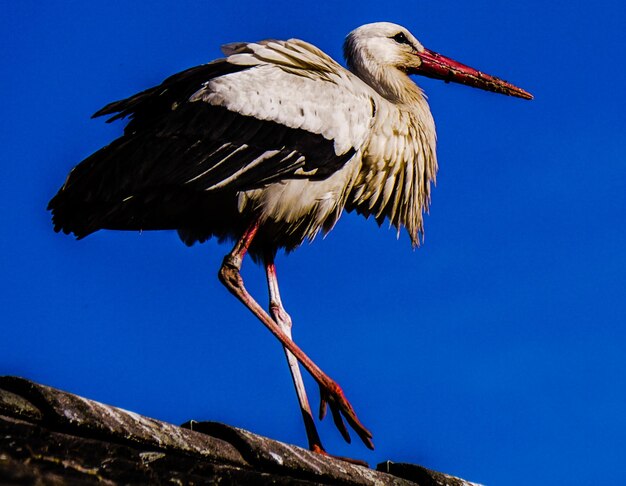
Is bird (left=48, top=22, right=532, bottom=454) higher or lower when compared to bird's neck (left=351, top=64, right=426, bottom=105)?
lower

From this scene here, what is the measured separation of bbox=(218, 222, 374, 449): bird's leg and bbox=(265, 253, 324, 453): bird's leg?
0.28 feet

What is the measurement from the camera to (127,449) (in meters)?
2.58

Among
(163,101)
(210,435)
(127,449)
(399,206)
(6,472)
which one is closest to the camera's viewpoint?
(6,472)

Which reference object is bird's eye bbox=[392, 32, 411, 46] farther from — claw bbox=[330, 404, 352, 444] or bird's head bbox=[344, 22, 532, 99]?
claw bbox=[330, 404, 352, 444]

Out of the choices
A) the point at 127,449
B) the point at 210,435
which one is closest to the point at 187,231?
the point at 210,435

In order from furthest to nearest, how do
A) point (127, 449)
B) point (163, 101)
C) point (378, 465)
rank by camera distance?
1. point (163, 101)
2. point (378, 465)
3. point (127, 449)

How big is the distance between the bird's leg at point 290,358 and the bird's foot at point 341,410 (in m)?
0.14

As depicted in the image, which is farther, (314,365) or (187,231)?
(187,231)

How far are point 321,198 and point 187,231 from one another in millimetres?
741

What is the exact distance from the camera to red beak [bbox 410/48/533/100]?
21.6 feet

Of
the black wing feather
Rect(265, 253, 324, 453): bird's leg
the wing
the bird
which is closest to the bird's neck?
the bird

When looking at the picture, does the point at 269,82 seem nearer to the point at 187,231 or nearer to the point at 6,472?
the point at 187,231

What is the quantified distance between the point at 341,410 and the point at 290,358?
0.60 m

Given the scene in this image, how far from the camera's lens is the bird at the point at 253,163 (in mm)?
5117
